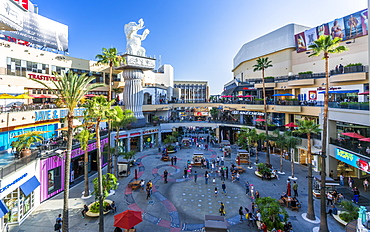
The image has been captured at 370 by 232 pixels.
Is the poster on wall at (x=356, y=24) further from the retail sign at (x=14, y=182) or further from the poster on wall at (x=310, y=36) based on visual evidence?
the retail sign at (x=14, y=182)

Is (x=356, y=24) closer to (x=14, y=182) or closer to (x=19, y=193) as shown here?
(x=14, y=182)

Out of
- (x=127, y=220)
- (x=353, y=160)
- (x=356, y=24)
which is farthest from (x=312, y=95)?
(x=127, y=220)

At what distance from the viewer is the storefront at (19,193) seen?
14.3 m

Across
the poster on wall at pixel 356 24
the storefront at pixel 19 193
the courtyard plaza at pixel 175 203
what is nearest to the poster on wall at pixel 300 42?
the poster on wall at pixel 356 24

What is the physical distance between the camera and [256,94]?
50.0 meters

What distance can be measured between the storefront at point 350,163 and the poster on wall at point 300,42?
25.4 meters

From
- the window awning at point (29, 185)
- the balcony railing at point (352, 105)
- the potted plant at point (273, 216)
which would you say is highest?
the balcony railing at point (352, 105)

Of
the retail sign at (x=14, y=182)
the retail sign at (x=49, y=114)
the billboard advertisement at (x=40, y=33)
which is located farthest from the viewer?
the billboard advertisement at (x=40, y=33)

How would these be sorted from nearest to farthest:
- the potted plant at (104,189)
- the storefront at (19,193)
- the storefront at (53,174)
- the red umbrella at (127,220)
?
the red umbrella at (127,220)
the storefront at (19,193)
the potted plant at (104,189)
the storefront at (53,174)

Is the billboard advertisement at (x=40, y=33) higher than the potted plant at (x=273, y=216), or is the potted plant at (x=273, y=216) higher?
the billboard advertisement at (x=40, y=33)

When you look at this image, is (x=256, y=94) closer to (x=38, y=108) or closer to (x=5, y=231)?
(x=38, y=108)

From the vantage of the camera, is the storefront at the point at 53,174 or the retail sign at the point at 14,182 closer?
the retail sign at the point at 14,182

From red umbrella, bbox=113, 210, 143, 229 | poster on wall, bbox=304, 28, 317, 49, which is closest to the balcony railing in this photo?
poster on wall, bbox=304, 28, 317, 49

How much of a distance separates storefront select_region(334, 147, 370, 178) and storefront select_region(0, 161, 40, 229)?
1122 inches
